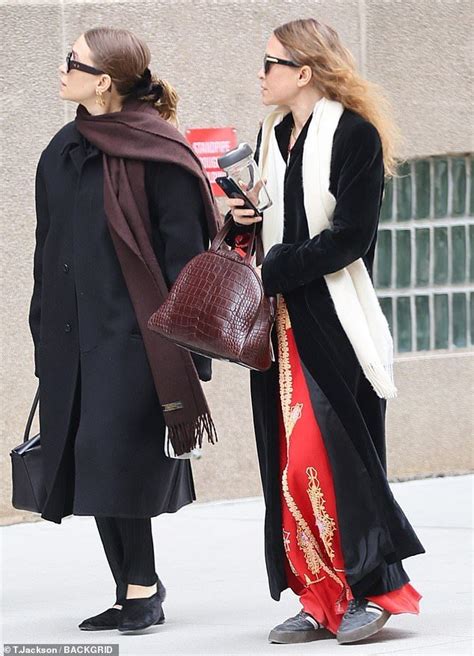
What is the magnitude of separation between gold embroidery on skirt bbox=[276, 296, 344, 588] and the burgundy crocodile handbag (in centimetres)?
9

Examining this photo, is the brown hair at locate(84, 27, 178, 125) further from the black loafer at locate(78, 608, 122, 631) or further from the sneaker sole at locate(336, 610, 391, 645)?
the sneaker sole at locate(336, 610, 391, 645)

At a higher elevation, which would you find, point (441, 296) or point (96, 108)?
point (96, 108)

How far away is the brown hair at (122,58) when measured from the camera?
5137 mm

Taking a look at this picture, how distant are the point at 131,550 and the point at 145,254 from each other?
95cm

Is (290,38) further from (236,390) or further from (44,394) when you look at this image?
(236,390)

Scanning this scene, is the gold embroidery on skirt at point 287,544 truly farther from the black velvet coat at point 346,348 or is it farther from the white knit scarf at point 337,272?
the white knit scarf at point 337,272

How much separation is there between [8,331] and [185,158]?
2.46m

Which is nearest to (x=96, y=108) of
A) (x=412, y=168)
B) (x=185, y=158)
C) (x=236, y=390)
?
(x=185, y=158)

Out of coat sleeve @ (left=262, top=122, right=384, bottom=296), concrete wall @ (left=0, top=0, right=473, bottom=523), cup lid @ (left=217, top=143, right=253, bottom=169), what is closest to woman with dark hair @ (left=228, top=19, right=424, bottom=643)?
coat sleeve @ (left=262, top=122, right=384, bottom=296)

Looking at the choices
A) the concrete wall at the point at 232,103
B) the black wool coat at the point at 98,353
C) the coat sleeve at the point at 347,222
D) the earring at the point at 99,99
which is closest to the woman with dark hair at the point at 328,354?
the coat sleeve at the point at 347,222

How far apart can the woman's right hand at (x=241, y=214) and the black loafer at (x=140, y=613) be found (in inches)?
50.9

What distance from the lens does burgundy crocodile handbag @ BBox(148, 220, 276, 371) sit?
15.2ft

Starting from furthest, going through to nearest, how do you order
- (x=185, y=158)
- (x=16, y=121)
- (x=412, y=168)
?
1. (x=412, y=168)
2. (x=16, y=121)
3. (x=185, y=158)

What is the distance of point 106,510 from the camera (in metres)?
5.05
